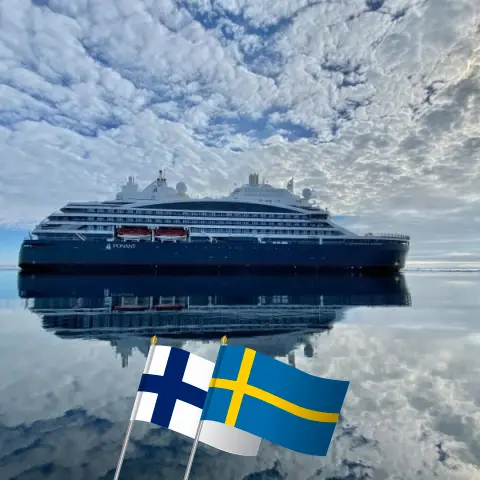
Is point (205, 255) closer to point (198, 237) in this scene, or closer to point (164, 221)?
point (198, 237)

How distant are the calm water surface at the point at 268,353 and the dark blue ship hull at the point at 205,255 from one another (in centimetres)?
4135

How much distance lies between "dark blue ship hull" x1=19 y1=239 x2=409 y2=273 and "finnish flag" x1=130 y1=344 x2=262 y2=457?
56508mm

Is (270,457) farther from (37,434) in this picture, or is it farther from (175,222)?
(175,222)

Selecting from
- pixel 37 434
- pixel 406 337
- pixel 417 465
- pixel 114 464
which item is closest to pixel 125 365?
pixel 37 434

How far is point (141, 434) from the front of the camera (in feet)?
18.0

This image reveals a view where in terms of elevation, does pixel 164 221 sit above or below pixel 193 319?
above

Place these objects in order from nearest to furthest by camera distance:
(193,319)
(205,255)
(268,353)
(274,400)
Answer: (274,400) → (268,353) → (193,319) → (205,255)

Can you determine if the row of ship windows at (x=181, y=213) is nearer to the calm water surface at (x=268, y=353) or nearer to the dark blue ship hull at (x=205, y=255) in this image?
the dark blue ship hull at (x=205, y=255)

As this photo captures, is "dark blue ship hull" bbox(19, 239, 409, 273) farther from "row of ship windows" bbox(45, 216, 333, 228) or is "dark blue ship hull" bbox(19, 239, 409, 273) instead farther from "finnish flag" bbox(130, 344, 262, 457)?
"finnish flag" bbox(130, 344, 262, 457)

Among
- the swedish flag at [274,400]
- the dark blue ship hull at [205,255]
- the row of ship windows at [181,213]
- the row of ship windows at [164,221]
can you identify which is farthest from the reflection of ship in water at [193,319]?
the row of ship windows at [181,213]

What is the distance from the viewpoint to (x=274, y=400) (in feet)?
10.0

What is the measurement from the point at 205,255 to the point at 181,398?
187 ft

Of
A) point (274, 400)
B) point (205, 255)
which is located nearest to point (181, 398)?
point (274, 400)

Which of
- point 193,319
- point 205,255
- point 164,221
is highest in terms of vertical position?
point 164,221
